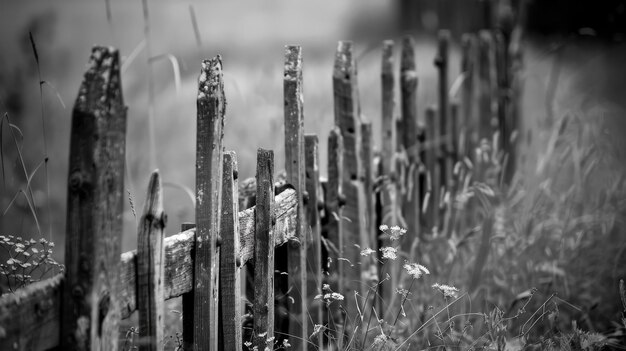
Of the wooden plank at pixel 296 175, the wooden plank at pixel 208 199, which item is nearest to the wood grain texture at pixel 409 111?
the wooden plank at pixel 296 175

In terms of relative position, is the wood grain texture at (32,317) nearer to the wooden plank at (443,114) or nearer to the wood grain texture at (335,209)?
the wood grain texture at (335,209)

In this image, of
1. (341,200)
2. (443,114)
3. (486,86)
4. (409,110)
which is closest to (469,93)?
(486,86)

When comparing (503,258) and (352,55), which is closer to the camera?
(352,55)

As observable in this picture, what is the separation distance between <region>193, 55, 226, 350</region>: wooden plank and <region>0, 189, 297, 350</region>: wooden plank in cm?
4

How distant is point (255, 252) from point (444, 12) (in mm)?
7931

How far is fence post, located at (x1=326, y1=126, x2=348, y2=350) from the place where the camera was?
271 cm

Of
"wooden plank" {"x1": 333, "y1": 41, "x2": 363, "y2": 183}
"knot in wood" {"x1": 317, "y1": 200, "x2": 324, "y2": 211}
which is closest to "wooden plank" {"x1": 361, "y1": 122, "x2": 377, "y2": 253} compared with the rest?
"wooden plank" {"x1": 333, "y1": 41, "x2": 363, "y2": 183}

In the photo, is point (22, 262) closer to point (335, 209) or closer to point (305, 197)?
point (305, 197)

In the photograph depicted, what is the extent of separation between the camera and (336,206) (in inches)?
108

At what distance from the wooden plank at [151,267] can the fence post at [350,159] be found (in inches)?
48.3

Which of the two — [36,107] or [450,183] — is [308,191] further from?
[36,107]

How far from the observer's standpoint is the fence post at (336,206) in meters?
2.71

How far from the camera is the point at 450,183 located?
13.0ft

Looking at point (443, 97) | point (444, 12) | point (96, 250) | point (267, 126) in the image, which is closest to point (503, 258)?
point (443, 97)
